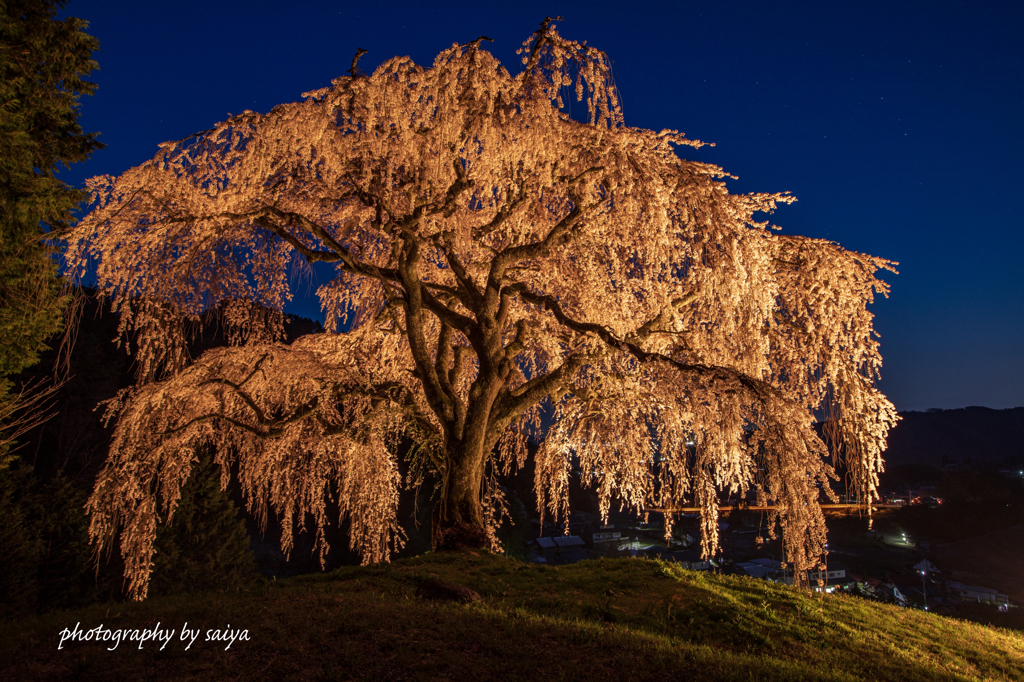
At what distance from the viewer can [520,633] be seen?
3.82m

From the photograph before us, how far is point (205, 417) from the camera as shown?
6.42 meters

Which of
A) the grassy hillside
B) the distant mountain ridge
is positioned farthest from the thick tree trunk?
the distant mountain ridge

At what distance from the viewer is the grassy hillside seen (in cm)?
310

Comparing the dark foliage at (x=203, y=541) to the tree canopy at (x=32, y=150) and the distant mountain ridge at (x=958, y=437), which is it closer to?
the tree canopy at (x=32, y=150)

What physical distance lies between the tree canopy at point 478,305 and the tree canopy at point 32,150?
1.62 metres

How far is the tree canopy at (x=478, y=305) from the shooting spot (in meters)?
5.19

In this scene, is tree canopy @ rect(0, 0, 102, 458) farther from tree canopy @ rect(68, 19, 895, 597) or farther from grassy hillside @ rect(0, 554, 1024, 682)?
grassy hillside @ rect(0, 554, 1024, 682)

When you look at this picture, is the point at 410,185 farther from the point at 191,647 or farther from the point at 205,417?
the point at 191,647

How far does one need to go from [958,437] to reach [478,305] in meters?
68.5

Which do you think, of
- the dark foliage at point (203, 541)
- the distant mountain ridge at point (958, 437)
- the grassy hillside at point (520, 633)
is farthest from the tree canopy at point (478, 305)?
the distant mountain ridge at point (958, 437)

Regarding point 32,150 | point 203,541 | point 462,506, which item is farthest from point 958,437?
point 32,150

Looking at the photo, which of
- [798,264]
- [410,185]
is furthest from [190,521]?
[798,264]

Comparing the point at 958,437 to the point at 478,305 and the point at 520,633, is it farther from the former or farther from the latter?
the point at 520,633

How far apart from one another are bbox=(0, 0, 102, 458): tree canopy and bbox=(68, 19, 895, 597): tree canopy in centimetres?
162
